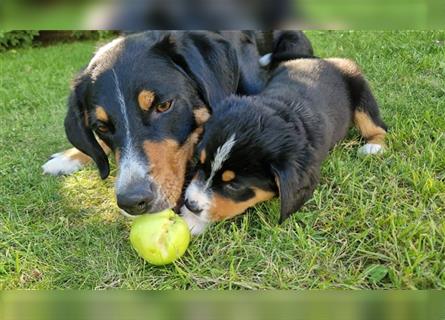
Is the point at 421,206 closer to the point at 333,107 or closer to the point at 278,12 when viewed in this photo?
the point at 333,107

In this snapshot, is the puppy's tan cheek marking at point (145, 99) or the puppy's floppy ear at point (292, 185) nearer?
the puppy's floppy ear at point (292, 185)

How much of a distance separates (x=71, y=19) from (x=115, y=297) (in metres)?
1.17

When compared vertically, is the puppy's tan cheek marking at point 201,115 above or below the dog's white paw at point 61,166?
above

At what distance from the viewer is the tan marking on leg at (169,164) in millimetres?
2529

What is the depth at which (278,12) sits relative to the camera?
1591mm

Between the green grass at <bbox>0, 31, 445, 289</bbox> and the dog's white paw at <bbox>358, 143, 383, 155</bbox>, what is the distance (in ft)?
0.18

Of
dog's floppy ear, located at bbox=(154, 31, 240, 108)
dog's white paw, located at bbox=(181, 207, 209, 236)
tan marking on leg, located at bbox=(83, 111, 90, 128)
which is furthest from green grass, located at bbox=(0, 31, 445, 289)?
dog's floppy ear, located at bbox=(154, 31, 240, 108)

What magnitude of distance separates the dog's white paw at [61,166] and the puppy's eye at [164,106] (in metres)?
0.98

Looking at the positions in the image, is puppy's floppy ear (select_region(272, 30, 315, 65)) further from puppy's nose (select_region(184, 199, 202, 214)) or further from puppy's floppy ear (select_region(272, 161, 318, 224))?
puppy's nose (select_region(184, 199, 202, 214))

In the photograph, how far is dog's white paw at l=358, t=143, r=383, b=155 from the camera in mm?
2964

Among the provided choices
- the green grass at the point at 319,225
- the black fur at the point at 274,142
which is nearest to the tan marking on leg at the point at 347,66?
the green grass at the point at 319,225

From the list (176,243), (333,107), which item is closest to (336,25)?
(176,243)

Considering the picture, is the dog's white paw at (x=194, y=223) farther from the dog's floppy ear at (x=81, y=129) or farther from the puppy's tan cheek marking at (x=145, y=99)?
the dog's floppy ear at (x=81, y=129)

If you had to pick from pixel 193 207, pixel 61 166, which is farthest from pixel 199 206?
pixel 61 166
